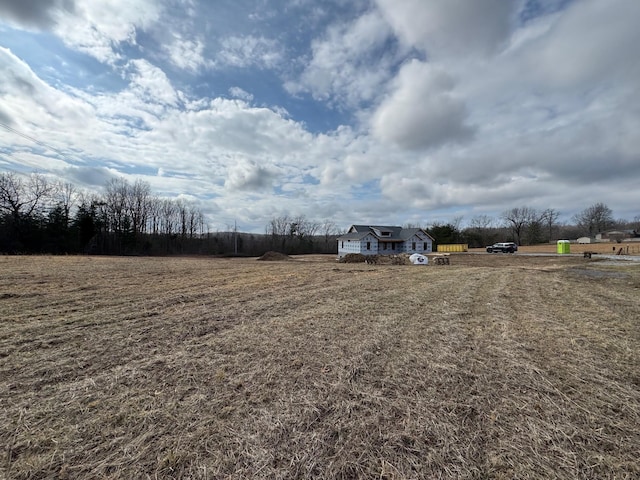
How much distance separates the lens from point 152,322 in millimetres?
5281

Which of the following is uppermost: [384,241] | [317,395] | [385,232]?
[385,232]

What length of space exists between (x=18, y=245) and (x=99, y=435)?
4423 cm

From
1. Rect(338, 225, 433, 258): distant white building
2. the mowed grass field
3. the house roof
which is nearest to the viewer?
the mowed grass field

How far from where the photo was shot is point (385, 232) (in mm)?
43000

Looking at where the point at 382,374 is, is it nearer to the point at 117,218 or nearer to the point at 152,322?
the point at 152,322

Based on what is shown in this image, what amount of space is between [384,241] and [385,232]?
236cm

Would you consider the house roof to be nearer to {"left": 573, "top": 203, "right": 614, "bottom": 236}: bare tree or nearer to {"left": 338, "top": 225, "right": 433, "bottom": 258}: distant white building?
{"left": 338, "top": 225, "right": 433, "bottom": 258}: distant white building

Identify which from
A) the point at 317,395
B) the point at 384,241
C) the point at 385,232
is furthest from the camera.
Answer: the point at 385,232

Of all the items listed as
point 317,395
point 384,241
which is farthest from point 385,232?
point 317,395

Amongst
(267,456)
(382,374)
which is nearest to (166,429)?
(267,456)

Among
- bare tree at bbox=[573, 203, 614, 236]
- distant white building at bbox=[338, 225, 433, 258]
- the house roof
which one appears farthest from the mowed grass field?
bare tree at bbox=[573, 203, 614, 236]

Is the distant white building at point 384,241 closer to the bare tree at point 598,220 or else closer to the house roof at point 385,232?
the house roof at point 385,232

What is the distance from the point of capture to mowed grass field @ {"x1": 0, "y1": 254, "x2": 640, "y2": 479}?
1975 mm

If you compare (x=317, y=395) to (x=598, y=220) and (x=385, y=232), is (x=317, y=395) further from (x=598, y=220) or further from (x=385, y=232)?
(x=598, y=220)
